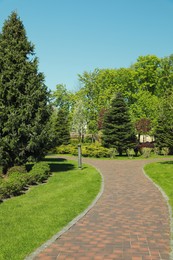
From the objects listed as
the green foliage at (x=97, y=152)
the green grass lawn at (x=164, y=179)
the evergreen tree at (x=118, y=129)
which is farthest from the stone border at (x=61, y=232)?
the evergreen tree at (x=118, y=129)

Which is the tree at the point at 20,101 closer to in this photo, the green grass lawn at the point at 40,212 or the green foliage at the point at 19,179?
the green foliage at the point at 19,179

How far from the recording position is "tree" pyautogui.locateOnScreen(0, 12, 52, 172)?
18094mm

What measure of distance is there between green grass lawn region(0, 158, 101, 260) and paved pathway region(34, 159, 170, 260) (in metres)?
0.51

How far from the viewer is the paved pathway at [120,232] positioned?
6.54m

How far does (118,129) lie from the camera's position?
35438mm

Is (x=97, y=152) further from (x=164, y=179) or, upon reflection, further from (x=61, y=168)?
(x=164, y=179)

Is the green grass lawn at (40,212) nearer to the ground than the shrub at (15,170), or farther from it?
nearer to the ground

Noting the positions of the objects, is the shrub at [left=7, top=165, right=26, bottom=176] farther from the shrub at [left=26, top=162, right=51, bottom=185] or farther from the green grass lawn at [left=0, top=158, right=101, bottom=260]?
the green grass lawn at [left=0, top=158, right=101, bottom=260]

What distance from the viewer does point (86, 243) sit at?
23.5 feet

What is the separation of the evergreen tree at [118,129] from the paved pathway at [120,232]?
22122 mm

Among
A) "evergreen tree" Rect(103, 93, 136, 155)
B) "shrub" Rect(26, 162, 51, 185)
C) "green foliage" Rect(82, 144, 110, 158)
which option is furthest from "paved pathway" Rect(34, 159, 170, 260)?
"evergreen tree" Rect(103, 93, 136, 155)

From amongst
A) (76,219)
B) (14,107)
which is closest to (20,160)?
(14,107)

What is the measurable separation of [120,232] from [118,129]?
2774cm

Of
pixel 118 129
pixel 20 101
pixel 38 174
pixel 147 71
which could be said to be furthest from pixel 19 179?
pixel 147 71
